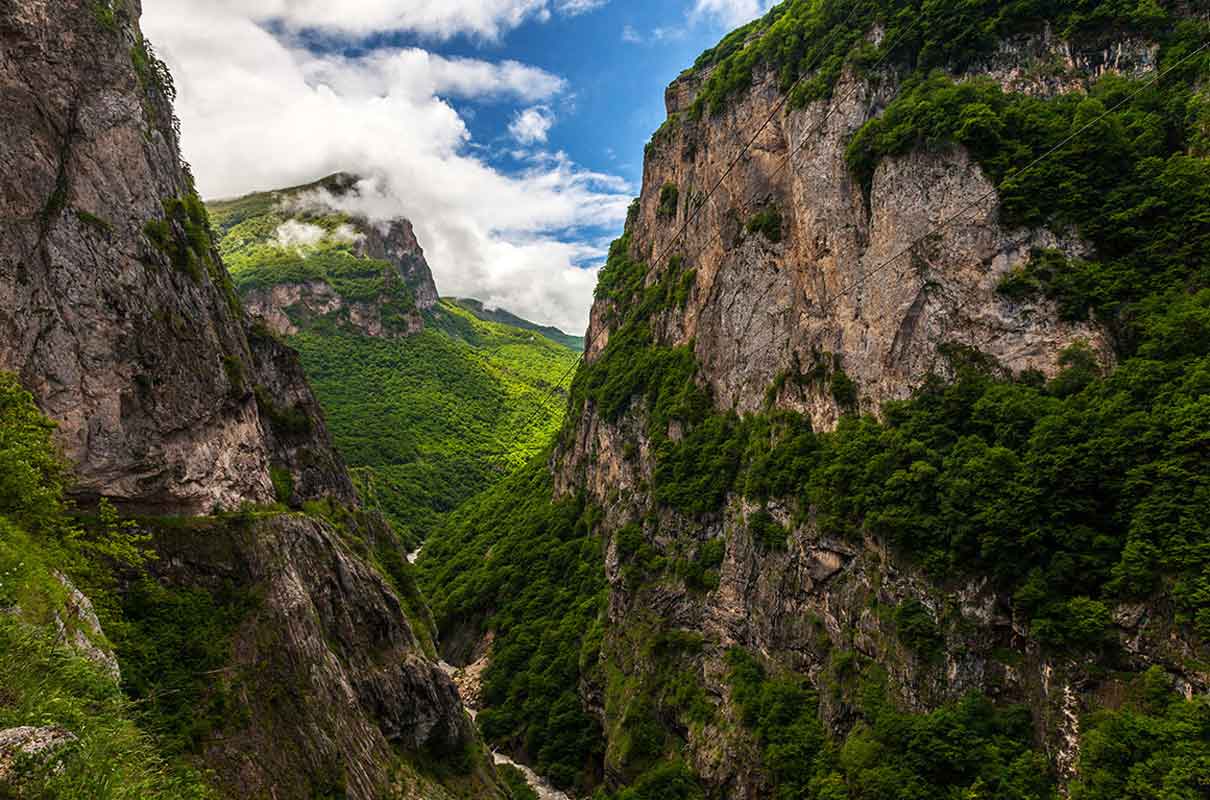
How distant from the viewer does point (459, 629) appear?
→ 2928 inches

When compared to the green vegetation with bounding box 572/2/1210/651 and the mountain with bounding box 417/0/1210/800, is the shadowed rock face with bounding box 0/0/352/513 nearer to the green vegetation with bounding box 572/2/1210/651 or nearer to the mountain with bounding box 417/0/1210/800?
the mountain with bounding box 417/0/1210/800

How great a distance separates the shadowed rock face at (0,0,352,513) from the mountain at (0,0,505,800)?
0.08 meters

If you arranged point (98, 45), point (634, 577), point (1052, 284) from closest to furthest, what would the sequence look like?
1. point (98, 45)
2. point (1052, 284)
3. point (634, 577)

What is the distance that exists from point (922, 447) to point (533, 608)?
4856cm

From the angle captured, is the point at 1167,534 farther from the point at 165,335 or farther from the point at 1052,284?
the point at 165,335

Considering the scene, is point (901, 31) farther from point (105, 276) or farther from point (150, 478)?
point (150, 478)

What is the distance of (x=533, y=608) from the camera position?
227 ft

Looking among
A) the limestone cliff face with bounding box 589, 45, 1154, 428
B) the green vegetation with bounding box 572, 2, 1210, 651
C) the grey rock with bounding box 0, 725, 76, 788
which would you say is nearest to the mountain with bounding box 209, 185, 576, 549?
the limestone cliff face with bounding box 589, 45, 1154, 428

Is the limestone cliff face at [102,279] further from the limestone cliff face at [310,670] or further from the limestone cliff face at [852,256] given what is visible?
the limestone cliff face at [852,256]

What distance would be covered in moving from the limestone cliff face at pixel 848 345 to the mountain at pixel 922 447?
0.18 m

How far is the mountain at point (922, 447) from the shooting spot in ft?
87.4

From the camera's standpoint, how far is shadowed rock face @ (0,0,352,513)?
20.7m

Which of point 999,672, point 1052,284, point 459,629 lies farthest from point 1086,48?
point 459,629

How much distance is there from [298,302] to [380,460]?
76525 millimetres
